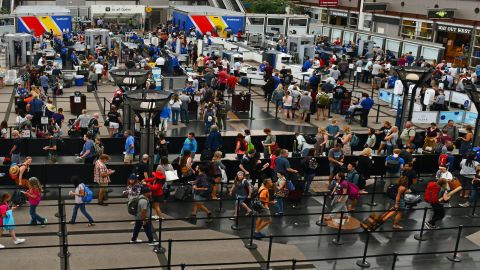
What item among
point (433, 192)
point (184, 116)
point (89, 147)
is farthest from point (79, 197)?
point (184, 116)

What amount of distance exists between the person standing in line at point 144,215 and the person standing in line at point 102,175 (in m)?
2.22

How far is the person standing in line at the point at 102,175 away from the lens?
47.9 feet

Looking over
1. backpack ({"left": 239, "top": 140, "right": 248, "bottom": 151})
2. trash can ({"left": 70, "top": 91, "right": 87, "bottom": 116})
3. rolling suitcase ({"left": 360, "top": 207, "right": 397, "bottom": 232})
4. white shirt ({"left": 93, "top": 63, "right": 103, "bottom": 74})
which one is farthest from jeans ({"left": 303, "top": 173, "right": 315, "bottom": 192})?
white shirt ({"left": 93, "top": 63, "right": 103, "bottom": 74})

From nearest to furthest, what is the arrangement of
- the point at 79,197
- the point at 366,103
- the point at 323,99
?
1. the point at 79,197
2. the point at 366,103
3. the point at 323,99

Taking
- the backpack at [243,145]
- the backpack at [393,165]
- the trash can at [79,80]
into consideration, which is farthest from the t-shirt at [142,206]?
the trash can at [79,80]

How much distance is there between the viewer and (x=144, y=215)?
12172 millimetres

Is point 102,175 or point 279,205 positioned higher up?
point 102,175

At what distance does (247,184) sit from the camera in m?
14.0

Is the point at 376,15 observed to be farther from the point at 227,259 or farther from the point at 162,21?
the point at 227,259

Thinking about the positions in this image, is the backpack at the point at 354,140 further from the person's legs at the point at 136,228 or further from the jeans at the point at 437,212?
the person's legs at the point at 136,228

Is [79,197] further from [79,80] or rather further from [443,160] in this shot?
[79,80]

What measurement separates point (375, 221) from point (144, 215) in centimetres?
538

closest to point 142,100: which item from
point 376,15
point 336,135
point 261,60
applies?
point 336,135

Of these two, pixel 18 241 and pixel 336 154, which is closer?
pixel 18 241
